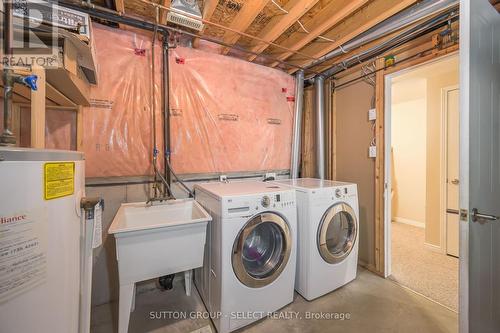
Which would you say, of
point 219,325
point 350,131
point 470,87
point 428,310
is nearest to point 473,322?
point 428,310

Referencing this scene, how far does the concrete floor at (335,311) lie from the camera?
1557 mm

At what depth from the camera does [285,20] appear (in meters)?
1.75

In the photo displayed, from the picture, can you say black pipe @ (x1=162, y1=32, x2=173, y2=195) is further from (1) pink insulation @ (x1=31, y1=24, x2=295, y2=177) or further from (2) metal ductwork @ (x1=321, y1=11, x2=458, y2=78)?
(2) metal ductwork @ (x1=321, y1=11, x2=458, y2=78)

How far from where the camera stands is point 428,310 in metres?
1.72

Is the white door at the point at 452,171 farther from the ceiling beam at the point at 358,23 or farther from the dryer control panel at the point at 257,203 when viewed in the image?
the dryer control panel at the point at 257,203

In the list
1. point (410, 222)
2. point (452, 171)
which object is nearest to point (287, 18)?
point (452, 171)

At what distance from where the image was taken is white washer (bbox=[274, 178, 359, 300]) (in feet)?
5.85

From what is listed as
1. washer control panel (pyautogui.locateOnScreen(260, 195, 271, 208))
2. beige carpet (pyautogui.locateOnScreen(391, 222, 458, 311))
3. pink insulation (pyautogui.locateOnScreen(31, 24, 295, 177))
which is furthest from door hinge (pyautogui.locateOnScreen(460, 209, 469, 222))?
pink insulation (pyautogui.locateOnScreen(31, 24, 295, 177))

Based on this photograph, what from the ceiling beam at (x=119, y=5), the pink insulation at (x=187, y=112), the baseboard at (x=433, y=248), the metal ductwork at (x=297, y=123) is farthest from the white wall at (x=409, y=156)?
the ceiling beam at (x=119, y=5)

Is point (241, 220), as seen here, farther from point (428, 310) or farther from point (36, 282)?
point (428, 310)

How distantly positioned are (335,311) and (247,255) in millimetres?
→ 846

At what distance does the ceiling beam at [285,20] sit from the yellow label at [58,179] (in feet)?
5.79

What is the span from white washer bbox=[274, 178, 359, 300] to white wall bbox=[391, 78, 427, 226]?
270 centimetres

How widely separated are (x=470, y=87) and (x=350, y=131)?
1451 mm
